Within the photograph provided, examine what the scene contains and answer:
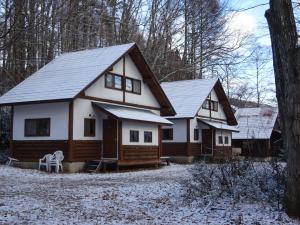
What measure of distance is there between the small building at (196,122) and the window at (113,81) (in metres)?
7.74

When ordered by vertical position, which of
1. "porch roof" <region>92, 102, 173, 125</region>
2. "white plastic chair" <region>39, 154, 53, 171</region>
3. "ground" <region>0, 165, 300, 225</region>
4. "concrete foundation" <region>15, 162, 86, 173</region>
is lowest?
"ground" <region>0, 165, 300, 225</region>

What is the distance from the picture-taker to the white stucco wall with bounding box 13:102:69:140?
22.6m

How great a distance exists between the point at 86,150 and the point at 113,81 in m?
4.36

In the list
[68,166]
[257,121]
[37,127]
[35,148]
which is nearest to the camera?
[68,166]

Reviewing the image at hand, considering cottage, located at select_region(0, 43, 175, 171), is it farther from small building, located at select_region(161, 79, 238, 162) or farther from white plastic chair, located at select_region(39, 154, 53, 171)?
small building, located at select_region(161, 79, 238, 162)

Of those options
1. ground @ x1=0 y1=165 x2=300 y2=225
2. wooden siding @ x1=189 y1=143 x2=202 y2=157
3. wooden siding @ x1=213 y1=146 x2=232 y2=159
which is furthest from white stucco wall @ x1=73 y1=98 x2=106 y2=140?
wooden siding @ x1=189 y1=143 x2=202 y2=157

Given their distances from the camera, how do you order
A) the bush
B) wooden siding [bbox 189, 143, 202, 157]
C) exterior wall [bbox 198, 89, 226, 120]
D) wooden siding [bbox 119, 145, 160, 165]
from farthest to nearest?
exterior wall [bbox 198, 89, 226, 120] → wooden siding [bbox 189, 143, 202, 157] → wooden siding [bbox 119, 145, 160, 165] → the bush

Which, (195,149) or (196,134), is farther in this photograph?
(196,134)

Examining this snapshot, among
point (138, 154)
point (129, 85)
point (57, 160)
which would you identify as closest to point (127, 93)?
point (129, 85)

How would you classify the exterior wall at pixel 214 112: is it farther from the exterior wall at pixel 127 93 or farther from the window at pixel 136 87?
the window at pixel 136 87

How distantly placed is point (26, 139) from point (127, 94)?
6162 millimetres

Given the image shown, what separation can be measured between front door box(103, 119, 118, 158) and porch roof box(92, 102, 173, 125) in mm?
664

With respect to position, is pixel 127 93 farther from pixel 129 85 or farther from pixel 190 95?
pixel 190 95

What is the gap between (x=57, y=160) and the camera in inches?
861
